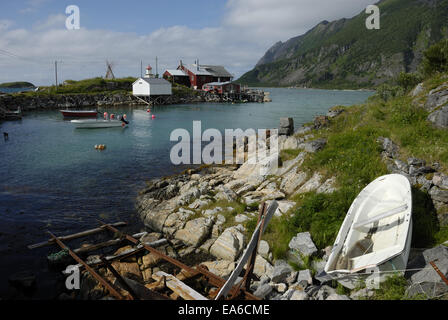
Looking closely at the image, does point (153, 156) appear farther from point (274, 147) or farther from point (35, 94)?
point (35, 94)

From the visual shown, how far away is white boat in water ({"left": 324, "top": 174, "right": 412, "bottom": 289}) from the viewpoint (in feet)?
21.4

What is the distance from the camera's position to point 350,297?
643 cm

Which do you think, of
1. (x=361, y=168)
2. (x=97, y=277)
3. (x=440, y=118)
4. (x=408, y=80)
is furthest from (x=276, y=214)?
(x=408, y=80)

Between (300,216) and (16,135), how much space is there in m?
38.4

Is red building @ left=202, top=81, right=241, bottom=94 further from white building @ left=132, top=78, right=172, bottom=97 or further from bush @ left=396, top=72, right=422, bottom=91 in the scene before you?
bush @ left=396, top=72, right=422, bottom=91

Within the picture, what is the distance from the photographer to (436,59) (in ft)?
64.4

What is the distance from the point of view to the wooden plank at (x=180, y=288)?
708 cm

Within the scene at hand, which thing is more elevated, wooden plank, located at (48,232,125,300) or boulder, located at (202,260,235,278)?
wooden plank, located at (48,232,125,300)

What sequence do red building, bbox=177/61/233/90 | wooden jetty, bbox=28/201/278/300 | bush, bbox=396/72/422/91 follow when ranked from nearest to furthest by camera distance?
wooden jetty, bbox=28/201/278/300
bush, bbox=396/72/422/91
red building, bbox=177/61/233/90

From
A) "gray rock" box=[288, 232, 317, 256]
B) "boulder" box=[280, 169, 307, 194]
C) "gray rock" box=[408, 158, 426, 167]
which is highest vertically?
"gray rock" box=[408, 158, 426, 167]

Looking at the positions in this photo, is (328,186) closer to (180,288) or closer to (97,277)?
(180,288)

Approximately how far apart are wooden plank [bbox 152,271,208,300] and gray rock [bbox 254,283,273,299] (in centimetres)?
134

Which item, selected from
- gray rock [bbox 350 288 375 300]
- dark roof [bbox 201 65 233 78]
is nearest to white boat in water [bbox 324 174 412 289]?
gray rock [bbox 350 288 375 300]

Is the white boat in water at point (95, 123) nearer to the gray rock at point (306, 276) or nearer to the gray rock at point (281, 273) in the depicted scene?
the gray rock at point (281, 273)
